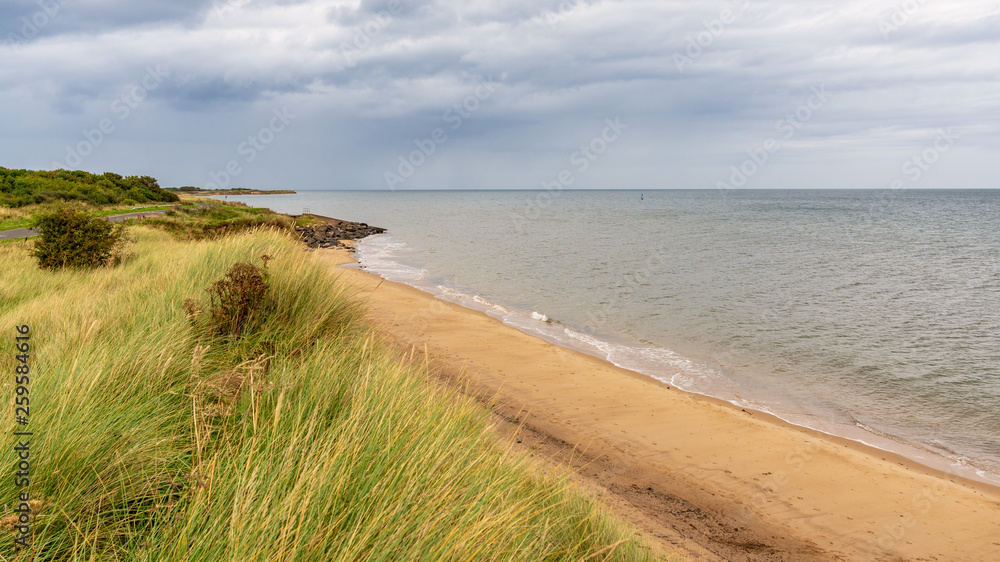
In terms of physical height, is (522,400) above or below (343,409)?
below

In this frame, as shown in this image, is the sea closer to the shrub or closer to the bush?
the shrub

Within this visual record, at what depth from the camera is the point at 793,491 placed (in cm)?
695

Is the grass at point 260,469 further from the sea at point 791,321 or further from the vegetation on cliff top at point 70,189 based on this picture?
the vegetation on cliff top at point 70,189

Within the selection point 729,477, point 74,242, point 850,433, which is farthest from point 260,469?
point 74,242

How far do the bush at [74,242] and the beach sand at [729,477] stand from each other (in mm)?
9617

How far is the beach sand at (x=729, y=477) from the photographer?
235 inches

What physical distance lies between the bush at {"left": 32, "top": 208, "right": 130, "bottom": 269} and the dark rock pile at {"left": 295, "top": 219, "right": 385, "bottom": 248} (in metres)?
19.1

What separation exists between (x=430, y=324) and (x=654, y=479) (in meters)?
8.73

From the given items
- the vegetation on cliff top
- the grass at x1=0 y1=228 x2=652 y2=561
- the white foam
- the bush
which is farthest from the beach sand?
the vegetation on cliff top

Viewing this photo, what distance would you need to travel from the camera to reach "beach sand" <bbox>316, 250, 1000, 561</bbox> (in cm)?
596

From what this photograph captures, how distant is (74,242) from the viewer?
530 inches

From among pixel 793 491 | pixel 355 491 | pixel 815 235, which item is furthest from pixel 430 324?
pixel 815 235

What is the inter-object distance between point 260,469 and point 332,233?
43.3 meters

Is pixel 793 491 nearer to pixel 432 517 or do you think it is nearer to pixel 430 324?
pixel 432 517
